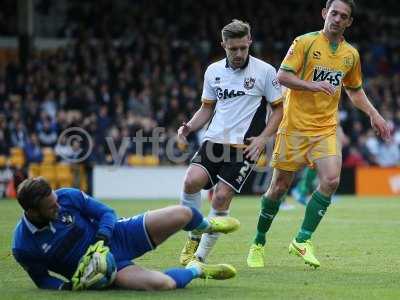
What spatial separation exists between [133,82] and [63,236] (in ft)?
66.2

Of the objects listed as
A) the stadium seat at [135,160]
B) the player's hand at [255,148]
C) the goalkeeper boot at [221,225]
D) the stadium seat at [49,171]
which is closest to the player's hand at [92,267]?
the goalkeeper boot at [221,225]

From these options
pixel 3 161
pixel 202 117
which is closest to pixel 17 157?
pixel 3 161

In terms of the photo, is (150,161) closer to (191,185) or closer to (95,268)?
(191,185)

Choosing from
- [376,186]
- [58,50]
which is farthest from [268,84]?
[58,50]

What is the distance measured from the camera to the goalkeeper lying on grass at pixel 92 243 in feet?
23.2

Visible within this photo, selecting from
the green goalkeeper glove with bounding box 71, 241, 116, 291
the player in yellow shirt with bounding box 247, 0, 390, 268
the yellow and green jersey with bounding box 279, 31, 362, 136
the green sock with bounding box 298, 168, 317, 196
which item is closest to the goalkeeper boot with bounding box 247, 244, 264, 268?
the player in yellow shirt with bounding box 247, 0, 390, 268

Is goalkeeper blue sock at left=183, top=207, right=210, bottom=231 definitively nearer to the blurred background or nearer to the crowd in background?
the blurred background

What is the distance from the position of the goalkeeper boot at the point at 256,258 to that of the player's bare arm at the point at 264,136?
39.6 inches

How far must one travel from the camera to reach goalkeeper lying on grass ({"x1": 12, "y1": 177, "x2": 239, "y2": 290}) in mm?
7086

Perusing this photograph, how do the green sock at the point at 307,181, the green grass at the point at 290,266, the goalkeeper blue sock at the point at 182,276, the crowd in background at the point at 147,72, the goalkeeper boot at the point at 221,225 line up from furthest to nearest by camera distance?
the crowd in background at the point at 147,72 → the green sock at the point at 307,181 → the goalkeeper boot at the point at 221,225 → the goalkeeper blue sock at the point at 182,276 → the green grass at the point at 290,266

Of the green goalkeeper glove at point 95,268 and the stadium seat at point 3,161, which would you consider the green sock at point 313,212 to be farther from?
the stadium seat at point 3,161

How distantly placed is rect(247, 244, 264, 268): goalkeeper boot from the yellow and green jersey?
1.18 meters

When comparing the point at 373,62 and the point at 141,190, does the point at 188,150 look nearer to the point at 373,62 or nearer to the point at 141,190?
the point at 141,190

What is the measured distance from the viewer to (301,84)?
897cm
